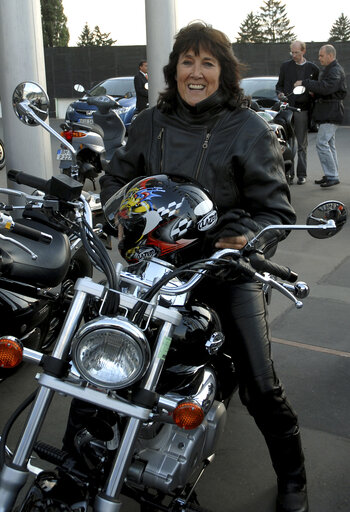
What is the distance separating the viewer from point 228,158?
9.30 feet

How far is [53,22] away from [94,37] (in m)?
23.6

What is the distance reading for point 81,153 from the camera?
923cm

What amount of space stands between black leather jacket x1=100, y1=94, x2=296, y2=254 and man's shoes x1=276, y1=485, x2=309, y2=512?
1143 mm

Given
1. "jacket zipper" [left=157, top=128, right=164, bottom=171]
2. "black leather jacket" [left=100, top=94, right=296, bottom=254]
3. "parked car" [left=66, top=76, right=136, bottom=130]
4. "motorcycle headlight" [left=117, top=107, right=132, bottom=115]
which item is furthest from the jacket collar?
"motorcycle headlight" [left=117, top=107, right=132, bottom=115]

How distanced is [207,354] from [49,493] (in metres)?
0.70

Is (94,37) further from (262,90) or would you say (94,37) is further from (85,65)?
(262,90)

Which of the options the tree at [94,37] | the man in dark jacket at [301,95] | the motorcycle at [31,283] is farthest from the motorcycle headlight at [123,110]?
the tree at [94,37]

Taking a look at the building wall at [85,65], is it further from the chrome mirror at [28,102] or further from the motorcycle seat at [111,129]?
the chrome mirror at [28,102]

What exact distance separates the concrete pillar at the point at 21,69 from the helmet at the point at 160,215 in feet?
13.9

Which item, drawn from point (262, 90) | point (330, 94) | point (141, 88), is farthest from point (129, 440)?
point (141, 88)

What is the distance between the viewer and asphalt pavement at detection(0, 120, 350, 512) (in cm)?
309

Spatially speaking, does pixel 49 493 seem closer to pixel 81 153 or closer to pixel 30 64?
pixel 30 64

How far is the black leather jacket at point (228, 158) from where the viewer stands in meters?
2.84

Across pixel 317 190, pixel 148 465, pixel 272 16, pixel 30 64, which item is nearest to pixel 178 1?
pixel 30 64
